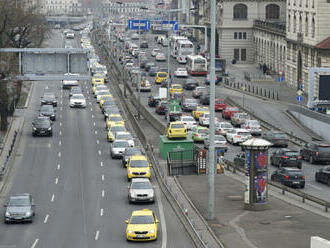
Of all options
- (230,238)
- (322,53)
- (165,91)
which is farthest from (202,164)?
(322,53)

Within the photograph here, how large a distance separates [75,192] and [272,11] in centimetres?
9671

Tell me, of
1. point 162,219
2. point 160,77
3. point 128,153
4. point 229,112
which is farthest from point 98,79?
point 162,219

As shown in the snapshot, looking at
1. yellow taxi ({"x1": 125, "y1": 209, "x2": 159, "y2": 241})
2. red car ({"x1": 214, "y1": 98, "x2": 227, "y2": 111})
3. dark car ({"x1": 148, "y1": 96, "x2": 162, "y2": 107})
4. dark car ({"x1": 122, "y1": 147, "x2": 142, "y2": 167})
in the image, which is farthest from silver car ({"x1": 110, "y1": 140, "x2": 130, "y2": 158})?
dark car ({"x1": 148, "y1": 96, "x2": 162, "y2": 107})

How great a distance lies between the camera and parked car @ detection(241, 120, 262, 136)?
252 ft

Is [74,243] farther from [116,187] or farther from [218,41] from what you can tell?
[218,41]

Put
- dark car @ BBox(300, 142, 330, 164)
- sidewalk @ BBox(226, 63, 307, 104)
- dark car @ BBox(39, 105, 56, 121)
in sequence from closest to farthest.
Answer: dark car @ BBox(300, 142, 330, 164), dark car @ BBox(39, 105, 56, 121), sidewalk @ BBox(226, 63, 307, 104)

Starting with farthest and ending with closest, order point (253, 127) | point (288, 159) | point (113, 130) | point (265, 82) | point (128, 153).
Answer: point (265, 82)
point (253, 127)
point (113, 130)
point (128, 153)
point (288, 159)

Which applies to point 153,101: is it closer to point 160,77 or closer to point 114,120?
point 114,120

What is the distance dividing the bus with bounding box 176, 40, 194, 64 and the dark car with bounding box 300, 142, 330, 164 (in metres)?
73.8

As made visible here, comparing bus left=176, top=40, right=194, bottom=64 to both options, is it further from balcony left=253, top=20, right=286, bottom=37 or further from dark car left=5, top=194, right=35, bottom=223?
dark car left=5, top=194, right=35, bottom=223

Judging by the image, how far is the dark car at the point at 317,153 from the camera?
2495 inches

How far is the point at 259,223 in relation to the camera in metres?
43.9

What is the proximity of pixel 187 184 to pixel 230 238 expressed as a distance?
15.6 metres

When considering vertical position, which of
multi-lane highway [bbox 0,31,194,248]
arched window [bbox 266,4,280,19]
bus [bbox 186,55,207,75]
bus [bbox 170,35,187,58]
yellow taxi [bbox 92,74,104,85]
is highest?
arched window [bbox 266,4,280,19]
